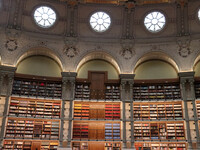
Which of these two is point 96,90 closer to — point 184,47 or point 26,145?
point 26,145

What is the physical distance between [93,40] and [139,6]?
3.66 meters

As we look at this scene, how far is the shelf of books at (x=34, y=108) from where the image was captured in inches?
482

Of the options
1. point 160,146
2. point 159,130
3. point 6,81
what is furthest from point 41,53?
point 160,146

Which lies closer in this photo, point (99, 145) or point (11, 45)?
point (99, 145)

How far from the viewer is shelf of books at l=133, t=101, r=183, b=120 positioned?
12781 millimetres

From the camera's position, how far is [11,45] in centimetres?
1307

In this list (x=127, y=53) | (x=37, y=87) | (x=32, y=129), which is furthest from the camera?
(x=127, y=53)

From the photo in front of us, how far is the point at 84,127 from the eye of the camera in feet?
42.3

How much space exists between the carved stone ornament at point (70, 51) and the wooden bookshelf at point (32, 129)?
4131 millimetres

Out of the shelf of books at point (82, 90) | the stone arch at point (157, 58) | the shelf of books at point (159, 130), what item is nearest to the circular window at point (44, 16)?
the shelf of books at point (82, 90)

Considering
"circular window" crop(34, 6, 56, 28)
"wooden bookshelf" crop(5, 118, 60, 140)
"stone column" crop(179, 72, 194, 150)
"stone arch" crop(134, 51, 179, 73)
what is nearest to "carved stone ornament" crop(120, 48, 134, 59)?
"stone arch" crop(134, 51, 179, 73)

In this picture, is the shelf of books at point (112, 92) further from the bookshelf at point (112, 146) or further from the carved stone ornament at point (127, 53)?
the bookshelf at point (112, 146)

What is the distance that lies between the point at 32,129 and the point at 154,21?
9985 mm

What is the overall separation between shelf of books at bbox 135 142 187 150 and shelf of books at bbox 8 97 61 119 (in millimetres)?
4964
